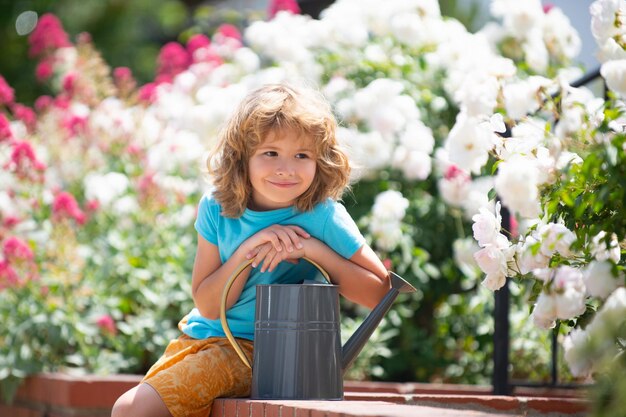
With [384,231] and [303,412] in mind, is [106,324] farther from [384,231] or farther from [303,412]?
[303,412]

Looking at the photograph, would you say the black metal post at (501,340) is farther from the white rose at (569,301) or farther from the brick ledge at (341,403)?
the white rose at (569,301)

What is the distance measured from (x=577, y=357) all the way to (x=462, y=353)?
3.14 metres

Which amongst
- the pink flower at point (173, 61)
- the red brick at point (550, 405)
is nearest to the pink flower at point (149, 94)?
the pink flower at point (173, 61)

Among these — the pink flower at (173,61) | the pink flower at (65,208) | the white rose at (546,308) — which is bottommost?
the white rose at (546,308)

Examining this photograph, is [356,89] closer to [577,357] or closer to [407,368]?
[407,368]

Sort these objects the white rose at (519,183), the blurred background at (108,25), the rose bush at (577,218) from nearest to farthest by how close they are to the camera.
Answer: the rose bush at (577,218)
the white rose at (519,183)
the blurred background at (108,25)

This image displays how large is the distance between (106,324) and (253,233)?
1710 mm

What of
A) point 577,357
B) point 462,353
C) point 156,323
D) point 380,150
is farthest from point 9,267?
point 577,357

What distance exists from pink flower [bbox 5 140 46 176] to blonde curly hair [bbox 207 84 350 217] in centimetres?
221

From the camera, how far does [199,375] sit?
2.44 meters

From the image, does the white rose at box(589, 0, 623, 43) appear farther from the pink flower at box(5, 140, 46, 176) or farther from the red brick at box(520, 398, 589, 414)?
the pink flower at box(5, 140, 46, 176)

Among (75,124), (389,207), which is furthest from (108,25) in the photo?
(389,207)

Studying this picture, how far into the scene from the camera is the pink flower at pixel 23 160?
454cm

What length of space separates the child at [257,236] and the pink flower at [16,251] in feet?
5.57
